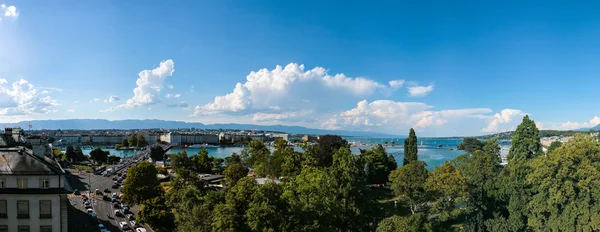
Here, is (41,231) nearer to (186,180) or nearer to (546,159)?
(186,180)

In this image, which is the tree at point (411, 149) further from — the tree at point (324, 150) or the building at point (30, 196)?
the building at point (30, 196)

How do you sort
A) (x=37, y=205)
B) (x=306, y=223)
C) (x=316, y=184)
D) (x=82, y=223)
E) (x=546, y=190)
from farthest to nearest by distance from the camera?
(x=82, y=223) → (x=546, y=190) → (x=316, y=184) → (x=306, y=223) → (x=37, y=205)

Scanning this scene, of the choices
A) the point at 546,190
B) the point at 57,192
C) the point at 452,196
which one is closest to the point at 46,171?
the point at 57,192

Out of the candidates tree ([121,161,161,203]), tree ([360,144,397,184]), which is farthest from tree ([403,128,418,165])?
tree ([121,161,161,203])

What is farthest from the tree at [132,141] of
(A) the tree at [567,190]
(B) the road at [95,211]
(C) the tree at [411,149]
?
(A) the tree at [567,190]

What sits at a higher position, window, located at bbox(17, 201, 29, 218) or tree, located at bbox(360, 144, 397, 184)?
window, located at bbox(17, 201, 29, 218)

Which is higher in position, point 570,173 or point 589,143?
point 589,143

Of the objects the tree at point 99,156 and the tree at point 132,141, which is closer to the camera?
the tree at point 99,156

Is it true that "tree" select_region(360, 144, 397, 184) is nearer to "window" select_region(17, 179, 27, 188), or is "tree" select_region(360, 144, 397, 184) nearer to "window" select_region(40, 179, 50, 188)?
"window" select_region(40, 179, 50, 188)

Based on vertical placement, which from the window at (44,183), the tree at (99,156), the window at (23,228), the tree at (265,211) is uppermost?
the window at (44,183)
